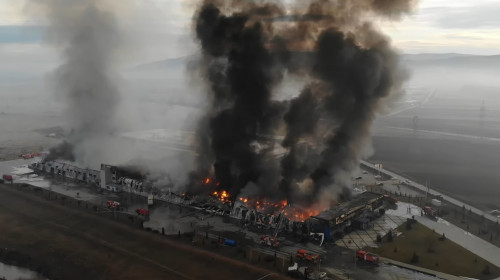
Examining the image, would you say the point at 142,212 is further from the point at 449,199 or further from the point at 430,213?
the point at 449,199

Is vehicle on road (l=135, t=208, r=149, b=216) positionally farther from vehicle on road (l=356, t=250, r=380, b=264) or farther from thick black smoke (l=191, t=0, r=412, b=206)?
vehicle on road (l=356, t=250, r=380, b=264)

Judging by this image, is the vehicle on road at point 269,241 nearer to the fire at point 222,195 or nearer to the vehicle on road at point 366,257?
the vehicle on road at point 366,257

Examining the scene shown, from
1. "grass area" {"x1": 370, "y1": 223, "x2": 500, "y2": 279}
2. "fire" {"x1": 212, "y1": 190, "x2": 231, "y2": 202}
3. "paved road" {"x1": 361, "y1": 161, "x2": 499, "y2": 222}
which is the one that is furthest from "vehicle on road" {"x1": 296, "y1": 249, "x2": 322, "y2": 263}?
"paved road" {"x1": 361, "y1": 161, "x2": 499, "y2": 222}

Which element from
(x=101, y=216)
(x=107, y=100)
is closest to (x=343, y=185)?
(x=101, y=216)

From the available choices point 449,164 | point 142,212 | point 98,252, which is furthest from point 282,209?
point 449,164

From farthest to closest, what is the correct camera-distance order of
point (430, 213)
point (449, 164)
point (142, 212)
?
point (449, 164) < point (430, 213) < point (142, 212)

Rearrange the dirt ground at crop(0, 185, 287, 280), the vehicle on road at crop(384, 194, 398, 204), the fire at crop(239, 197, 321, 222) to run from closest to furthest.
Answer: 1. the dirt ground at crop(0, 185, 287, 280)
2. the fire at crop(239, 197, 321, 222)
3. the vehicle on road at crop(384, 194, 398, 204)
